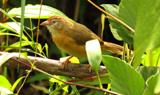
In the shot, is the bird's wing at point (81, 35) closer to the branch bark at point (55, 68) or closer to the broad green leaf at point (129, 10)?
the branch bark at point (55, 68)

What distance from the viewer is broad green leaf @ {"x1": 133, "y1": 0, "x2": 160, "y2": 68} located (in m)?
0.34

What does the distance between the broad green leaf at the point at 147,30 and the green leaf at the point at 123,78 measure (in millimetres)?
191

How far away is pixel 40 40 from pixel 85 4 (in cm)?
85

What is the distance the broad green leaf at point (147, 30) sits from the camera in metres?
0.34

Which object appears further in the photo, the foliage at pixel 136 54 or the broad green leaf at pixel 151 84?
the broad green leaf at pixel 151 84

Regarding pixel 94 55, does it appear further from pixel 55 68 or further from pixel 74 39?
pixel 74 39

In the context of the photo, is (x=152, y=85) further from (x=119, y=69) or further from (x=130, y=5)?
(x=130, y=5)

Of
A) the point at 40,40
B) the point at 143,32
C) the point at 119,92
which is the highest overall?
the point at 143,32

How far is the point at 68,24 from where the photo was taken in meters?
1.76

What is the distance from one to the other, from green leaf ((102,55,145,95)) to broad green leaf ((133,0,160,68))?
7.5 inches

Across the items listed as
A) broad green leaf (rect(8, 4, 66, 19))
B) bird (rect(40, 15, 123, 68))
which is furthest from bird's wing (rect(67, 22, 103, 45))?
broad green leaf (rect(8, 4, 66, 19))

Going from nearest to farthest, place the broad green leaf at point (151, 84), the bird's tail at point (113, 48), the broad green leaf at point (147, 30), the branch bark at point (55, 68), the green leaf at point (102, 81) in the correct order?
1. the broad green leaf at point (147, 30)
2. the broad green leaf at point (151, 84)
3. the green leaf at point (102, 81)
4. the branch bark at point (55, 68)
5. the bird's tail at point (113, 48)

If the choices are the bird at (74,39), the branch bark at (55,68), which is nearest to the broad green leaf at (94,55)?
the branch bark at (55,68)

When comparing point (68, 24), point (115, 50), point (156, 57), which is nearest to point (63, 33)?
point (68, 24)
